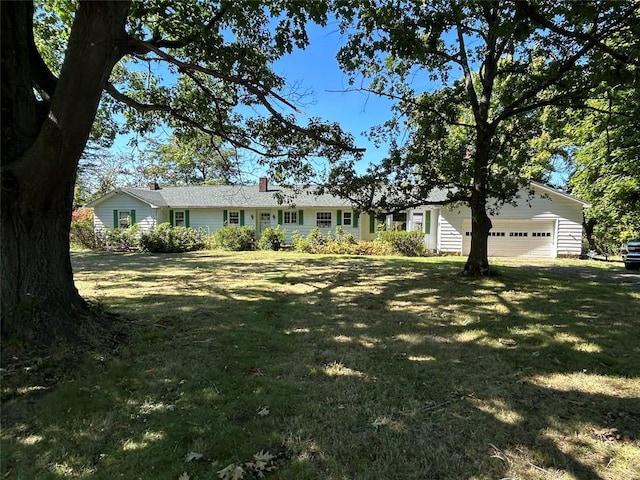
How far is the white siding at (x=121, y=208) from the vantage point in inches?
988

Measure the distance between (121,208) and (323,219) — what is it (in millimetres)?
13366

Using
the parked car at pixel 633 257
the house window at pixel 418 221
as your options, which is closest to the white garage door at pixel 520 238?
the house window at pixel 418 221

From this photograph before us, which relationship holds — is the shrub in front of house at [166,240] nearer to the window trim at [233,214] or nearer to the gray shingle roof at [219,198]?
the gray shingle roof at [219,198]

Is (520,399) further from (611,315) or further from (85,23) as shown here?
(85,23)

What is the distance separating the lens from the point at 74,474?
2264mm

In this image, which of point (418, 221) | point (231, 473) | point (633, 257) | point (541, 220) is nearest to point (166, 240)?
point (418, 221)

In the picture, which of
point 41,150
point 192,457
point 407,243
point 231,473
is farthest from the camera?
point 407,243

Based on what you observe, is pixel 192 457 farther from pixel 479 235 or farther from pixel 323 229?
pixel 323 229

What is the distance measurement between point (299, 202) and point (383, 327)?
18856mm

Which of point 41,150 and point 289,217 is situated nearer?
point 41,150

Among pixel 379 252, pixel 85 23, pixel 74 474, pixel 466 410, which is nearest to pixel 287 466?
pixel 74 474

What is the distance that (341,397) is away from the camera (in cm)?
332

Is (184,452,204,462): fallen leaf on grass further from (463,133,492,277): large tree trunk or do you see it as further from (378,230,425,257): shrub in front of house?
(378,230,425,257): shrub in front of house

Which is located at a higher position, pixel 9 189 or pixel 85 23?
pixel 85 23
